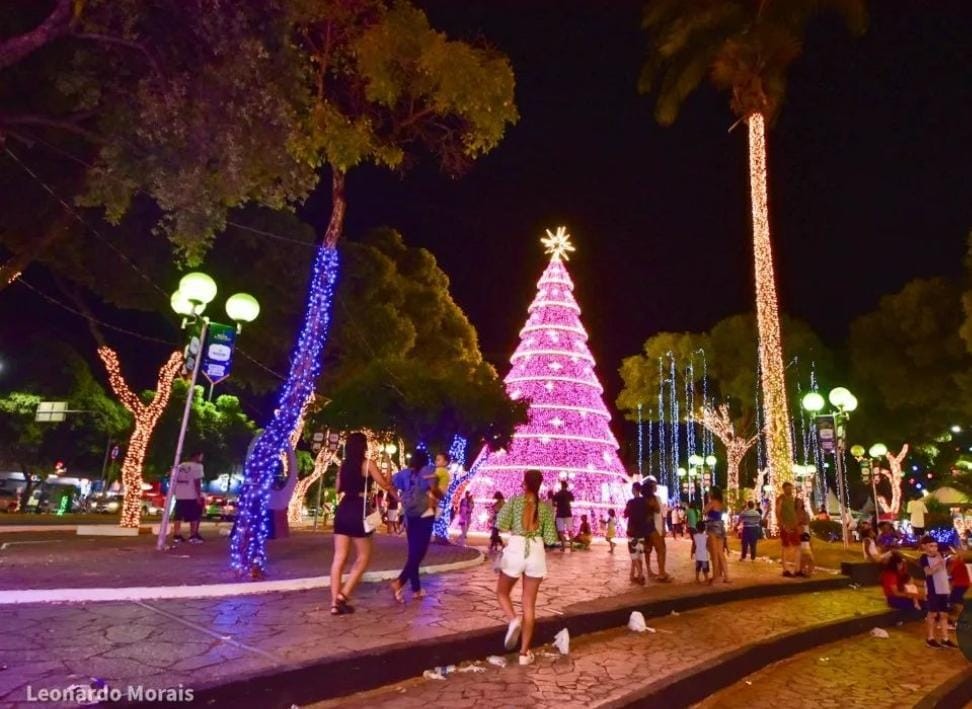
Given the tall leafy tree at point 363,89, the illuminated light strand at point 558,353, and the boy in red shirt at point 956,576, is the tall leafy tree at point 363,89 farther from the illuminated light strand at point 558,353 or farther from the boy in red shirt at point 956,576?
the illuminated light strand at point 558,353

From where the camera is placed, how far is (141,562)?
8.85m

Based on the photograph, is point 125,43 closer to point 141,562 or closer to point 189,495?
point 141,562

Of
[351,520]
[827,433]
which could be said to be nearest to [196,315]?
[351,520]

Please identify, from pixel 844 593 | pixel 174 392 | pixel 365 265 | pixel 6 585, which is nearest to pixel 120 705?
pixel 6 585

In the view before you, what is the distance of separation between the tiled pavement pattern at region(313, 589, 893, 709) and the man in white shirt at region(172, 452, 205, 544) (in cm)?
830

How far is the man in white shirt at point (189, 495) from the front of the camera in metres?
12.1

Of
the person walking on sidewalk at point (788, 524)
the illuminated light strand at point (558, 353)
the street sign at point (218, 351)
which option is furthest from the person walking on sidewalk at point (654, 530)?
the illuminated light strand at point (558, 353)

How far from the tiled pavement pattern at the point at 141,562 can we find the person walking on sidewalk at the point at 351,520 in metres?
1.92

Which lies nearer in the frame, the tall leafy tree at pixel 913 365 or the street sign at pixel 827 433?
the street sign at pixel 827 433

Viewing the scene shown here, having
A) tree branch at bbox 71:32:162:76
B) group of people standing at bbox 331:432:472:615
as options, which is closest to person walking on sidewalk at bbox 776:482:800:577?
group of people standing at bbox 331:432:472:615

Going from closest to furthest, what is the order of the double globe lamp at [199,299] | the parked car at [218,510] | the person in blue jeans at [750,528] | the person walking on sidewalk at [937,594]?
1. the person walking on sidewalk at [937,594]
2. the double globe lamp at [199,299]
3. the person in blue jeans at [750,528]
4. the parked car at [218,510]

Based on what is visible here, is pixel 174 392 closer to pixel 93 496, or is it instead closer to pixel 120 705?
pixel 93 496

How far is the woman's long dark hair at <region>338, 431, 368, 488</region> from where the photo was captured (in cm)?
641

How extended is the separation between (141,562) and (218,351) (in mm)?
3654
